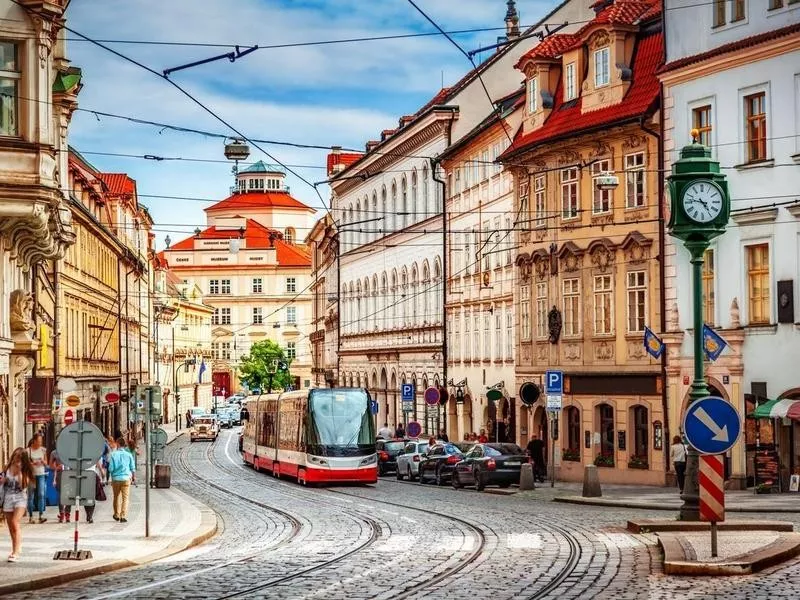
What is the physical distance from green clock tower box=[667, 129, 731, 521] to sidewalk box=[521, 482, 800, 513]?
19.1 feet

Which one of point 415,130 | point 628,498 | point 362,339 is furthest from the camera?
point 362,339

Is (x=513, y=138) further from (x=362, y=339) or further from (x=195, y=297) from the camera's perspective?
(x=195, y=297)

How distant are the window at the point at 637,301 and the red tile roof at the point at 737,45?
236 inches

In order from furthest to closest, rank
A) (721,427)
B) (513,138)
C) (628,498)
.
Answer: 1. (513,138)
2. (628,498)
3. (721,427)

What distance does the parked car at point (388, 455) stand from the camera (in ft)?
194

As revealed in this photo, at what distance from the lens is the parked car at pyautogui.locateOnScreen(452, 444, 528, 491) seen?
45469 millimetres

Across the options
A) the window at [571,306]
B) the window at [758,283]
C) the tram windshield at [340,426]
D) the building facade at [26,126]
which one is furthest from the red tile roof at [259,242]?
the building facade at [26,126]

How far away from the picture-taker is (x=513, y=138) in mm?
57688

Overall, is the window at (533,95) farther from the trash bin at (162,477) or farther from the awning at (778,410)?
A: the trash bin at (162,477)

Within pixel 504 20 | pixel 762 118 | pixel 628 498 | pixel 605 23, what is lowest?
pixel 628 498

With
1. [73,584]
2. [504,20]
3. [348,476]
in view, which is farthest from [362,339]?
[73,584]

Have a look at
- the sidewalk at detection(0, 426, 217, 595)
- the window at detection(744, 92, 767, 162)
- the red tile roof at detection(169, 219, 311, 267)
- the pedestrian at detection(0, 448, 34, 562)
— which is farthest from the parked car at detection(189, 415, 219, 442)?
the pedestrian at detection(0, 448, 34, 562)

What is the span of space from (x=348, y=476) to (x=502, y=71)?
23120 millimetres

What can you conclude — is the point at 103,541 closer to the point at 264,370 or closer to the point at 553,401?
the point at 553,401
